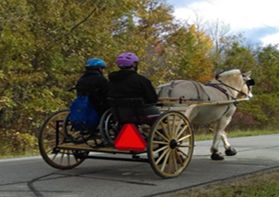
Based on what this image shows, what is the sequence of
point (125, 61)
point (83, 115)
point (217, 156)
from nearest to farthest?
point (125, 61), point (83, 115), point (217, 156)

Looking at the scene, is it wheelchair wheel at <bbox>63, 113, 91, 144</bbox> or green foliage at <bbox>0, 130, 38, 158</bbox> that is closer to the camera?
wheelchair wheel at <bbox>63, 113, 91, 144</bbox>

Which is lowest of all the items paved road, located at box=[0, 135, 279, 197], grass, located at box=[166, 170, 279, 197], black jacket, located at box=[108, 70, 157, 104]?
grass, located at box=[166, 170, 279, 197]

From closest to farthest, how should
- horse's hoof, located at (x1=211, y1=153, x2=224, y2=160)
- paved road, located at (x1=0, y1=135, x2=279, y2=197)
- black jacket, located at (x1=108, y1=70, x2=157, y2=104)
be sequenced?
paved road, located at (x1=0, y1=135, x2=279, y2=197) < black jacket, located at (x1=108, y1=70, x2=157, y2=104) < horse's hoof, located at (x1=211, y1=153, x2=224, y2=160)

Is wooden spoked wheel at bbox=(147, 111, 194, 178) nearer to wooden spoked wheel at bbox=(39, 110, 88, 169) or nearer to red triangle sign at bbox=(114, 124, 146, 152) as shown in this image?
red triangle sign at bbox=(114, 124, 146, 152)

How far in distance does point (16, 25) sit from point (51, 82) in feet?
8.81

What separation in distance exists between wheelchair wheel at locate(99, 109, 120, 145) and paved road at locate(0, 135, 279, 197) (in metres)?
0.60

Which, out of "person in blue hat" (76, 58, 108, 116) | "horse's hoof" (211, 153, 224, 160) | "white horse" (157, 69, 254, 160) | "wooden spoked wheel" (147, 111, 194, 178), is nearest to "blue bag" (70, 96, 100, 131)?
"person in blue hat" (76, 58, 108, 116)

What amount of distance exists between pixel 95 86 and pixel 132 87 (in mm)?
645

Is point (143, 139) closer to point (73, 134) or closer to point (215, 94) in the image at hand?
point (73, 134)

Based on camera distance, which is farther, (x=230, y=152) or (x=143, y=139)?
(x=230, y=152)

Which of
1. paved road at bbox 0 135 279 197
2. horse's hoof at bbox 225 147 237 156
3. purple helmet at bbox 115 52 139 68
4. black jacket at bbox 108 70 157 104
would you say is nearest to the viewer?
paved road at bbox 0 135 279 197

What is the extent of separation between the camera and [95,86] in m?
6.09

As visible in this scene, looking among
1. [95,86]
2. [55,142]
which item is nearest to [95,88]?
[95,86]

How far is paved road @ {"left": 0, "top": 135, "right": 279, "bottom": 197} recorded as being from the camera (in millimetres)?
5025
